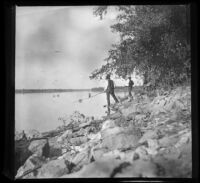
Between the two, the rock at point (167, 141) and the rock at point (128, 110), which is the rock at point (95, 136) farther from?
the rock at point (167, 141)

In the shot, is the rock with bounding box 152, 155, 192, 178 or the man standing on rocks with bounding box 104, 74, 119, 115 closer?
the rock with bounding box 152, 155, 192, 178

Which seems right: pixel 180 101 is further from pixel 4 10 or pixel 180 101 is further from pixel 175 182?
pixel 4 10

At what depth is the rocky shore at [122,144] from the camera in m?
1.76

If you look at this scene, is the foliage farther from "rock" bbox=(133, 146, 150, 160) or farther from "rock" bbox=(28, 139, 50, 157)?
"rock" bbox=(28, 139, 50, 157)

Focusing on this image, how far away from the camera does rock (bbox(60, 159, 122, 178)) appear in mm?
1767

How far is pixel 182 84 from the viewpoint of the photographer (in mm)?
1825

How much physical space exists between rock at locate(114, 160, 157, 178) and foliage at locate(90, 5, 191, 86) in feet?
1.90

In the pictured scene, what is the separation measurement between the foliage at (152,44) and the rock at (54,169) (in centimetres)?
66

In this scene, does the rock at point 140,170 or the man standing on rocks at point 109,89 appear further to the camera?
the man standing on rocks at point 109,89

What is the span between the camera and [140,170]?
1.75m

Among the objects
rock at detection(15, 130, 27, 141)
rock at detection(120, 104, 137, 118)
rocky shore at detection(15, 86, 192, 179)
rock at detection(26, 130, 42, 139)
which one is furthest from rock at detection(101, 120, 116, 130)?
rock at detection(15, 130, 27, 141)

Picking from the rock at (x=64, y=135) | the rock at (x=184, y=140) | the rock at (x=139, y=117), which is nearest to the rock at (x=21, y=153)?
the rock at (x=64, y=135)

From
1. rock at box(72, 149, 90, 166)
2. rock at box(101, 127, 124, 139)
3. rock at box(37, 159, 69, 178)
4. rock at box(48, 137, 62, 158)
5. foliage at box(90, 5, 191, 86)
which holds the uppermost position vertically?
foliage at box(90, 5, 191, 86)

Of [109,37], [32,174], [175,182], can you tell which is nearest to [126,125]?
[175,182]
